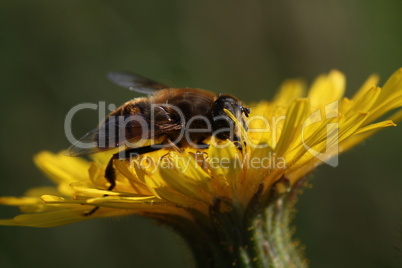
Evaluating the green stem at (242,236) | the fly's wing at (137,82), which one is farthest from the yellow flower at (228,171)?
the fly's wing at (137,82)

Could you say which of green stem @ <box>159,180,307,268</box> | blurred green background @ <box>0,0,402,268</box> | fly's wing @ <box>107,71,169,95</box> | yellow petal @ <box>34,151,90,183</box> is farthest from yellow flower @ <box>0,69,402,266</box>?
blurred green background @ <box>0,0,402,268</box>

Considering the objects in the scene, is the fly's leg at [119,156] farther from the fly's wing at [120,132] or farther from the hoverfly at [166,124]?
the fly's wing at [120,132]

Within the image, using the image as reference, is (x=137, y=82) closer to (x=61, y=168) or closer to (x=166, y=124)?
(x=61, y=168)

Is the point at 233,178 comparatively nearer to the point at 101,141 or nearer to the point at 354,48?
the point at 101,141

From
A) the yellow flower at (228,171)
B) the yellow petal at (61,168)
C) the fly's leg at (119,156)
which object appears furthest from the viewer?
the yellow petal at (61,168)

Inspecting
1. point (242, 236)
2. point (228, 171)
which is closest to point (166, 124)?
point (228, 171)

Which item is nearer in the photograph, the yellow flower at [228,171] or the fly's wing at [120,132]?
the yellow flower at [228,171]
